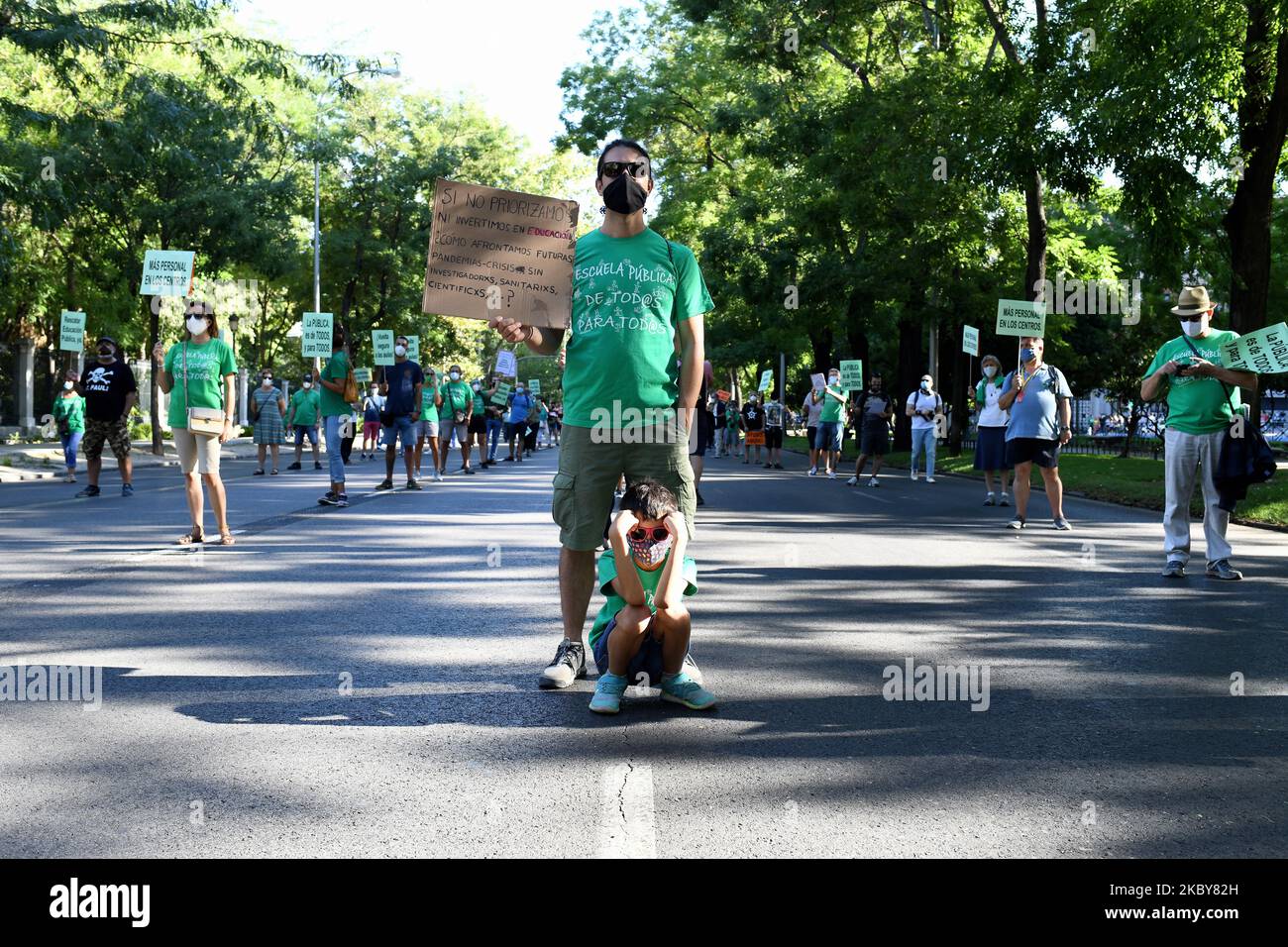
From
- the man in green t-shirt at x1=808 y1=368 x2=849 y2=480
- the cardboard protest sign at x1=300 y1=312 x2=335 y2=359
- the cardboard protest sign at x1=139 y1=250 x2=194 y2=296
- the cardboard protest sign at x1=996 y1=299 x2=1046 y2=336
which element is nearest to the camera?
the cardboard protest sign at x1=996 y1=299 x2=1046 y2=336

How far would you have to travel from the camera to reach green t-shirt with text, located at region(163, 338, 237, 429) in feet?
38.6

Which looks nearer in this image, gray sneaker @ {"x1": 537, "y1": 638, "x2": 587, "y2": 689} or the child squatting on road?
the child squatting on road

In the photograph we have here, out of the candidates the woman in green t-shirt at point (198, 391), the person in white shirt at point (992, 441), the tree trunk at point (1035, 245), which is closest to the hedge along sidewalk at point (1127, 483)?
the person in white shirt at point (992, 441)

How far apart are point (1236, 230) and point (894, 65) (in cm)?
1539

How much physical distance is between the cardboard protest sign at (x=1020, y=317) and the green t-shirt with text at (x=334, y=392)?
7.75 meters

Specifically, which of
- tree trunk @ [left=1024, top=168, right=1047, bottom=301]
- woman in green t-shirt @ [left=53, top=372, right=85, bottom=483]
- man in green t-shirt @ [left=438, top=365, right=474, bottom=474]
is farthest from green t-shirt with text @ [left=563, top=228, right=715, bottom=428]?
tree trunk @ [left=1024, top=168, right=1047, bottom=301]

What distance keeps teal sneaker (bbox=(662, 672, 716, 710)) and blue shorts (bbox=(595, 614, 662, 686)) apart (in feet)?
0.18

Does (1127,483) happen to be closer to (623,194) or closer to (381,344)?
(623,194)

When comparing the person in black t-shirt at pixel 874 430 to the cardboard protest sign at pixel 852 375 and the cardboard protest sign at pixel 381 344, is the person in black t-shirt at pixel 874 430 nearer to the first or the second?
the cardboard protest sign at pixel 852 375

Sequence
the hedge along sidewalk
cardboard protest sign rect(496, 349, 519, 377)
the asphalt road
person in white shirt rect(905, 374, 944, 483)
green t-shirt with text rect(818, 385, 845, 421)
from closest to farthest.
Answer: the asphalt road → the hedge along sidewalk → person in white shirt rect(905, 374, 944, 483) → cardboard protest sign rect(496, 349, 519, 377) → green t-shirt with text rect(818, 385, 845, 421)

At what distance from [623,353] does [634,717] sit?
1.42 meters

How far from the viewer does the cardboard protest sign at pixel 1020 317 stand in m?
17.5

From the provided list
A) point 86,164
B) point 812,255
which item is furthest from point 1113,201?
point 86,164

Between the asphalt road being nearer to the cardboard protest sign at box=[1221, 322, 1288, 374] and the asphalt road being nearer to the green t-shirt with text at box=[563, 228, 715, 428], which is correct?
the green t-shirt with text at box=[563, 228, 715, 428]
